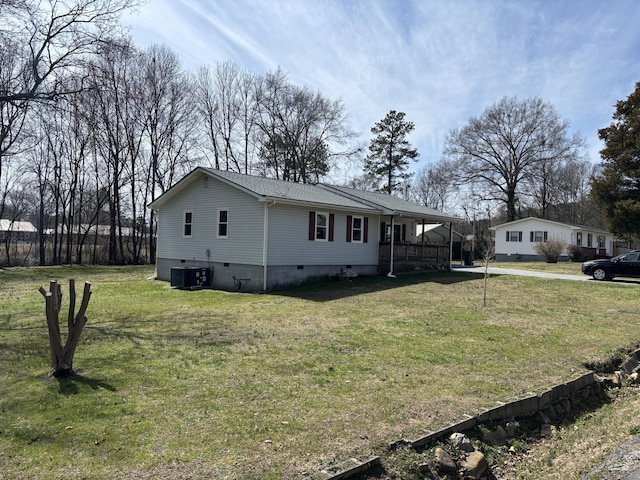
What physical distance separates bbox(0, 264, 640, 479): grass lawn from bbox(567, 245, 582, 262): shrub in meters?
21.7

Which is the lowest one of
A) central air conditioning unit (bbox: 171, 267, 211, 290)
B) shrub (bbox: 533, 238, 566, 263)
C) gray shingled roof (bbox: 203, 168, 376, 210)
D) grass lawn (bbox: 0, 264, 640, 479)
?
grass lawn (bbox: 0, 264, 640, 479)

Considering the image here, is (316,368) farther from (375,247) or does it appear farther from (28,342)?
(375,247)

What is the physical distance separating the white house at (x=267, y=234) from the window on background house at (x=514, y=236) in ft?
66.0

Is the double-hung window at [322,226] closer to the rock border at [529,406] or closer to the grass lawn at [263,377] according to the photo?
the grass lawn at [263,377]

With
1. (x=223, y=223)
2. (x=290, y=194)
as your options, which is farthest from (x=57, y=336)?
(x=290, y=194)

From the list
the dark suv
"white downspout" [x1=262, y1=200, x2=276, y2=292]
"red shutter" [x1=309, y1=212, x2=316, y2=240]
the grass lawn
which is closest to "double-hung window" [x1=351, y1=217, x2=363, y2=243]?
"red shutter" [x1=309, y1=212, x2=316, y2=240]

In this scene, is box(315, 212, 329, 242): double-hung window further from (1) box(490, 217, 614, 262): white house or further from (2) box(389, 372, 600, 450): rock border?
(1) box(490, 217, 614, 262): white house

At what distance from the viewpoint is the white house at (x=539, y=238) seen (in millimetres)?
33656

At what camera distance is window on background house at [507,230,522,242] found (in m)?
36.8

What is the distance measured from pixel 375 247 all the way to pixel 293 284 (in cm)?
524

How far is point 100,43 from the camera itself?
11.6 metres

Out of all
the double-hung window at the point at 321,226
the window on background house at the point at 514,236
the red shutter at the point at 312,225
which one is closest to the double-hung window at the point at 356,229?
the double-hung window at the point at 321,226

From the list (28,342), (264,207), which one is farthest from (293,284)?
(28,342)

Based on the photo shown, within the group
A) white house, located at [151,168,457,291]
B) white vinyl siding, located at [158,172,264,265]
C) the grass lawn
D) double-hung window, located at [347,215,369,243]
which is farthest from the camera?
double-hung window, located at [347,215,369,243]
